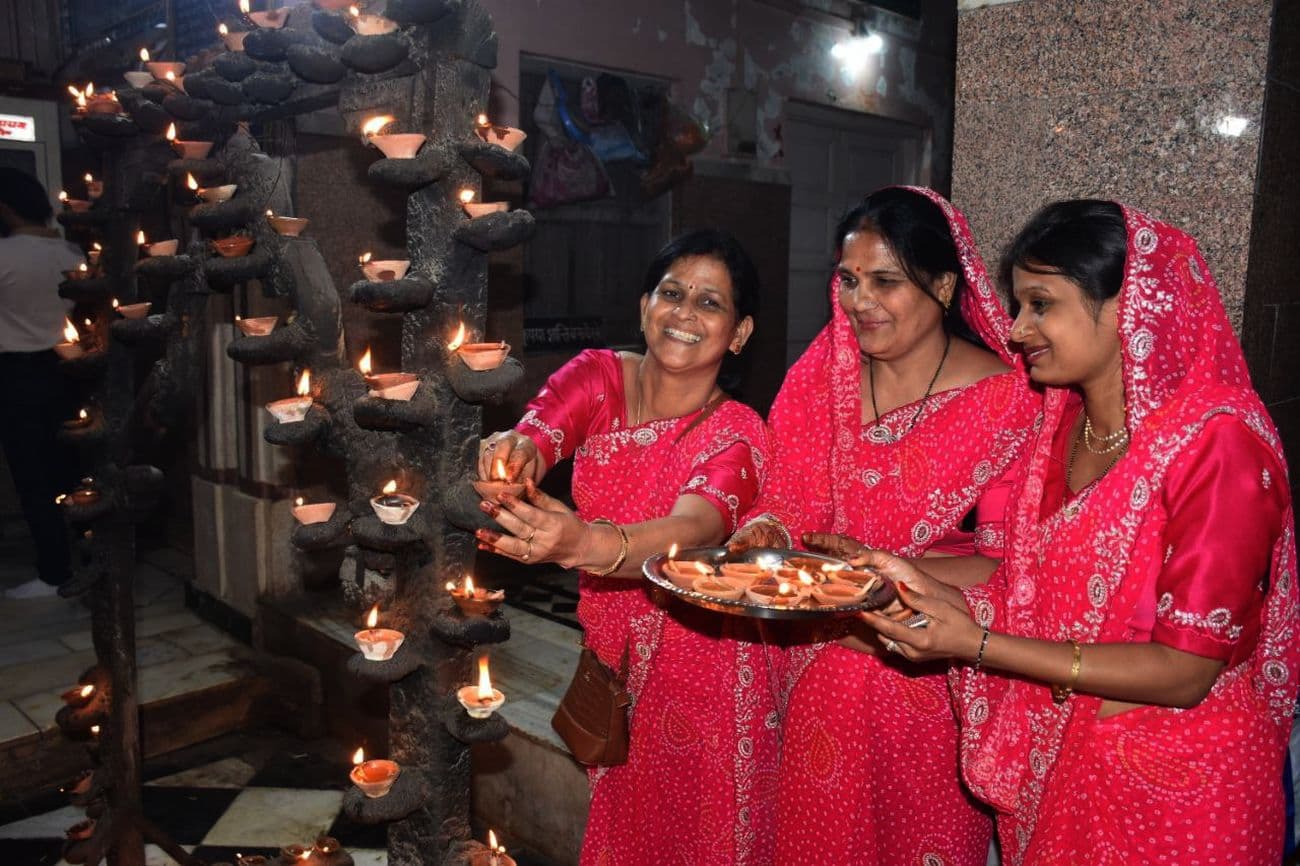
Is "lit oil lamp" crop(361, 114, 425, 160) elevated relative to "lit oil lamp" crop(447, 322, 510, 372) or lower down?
elevated

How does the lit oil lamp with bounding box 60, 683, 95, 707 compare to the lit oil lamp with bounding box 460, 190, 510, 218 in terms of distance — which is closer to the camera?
the lit oil lamp with bounding box 460, 190, 510, 218

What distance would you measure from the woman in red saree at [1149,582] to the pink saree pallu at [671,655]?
65 centimetres

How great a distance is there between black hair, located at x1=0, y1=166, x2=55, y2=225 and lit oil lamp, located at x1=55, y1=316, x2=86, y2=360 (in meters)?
3.16

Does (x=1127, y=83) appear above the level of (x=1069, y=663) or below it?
above

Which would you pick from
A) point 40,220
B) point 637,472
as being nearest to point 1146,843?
point 637,472

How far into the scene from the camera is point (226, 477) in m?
5.52

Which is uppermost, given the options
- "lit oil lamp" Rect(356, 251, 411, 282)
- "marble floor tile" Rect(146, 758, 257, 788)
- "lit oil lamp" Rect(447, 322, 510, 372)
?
"lit oil lamp" Rect(356, 251, 411, 282)

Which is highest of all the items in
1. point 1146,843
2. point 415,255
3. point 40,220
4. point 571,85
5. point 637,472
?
point 571,85

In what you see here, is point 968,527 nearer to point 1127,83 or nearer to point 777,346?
point 1127,83

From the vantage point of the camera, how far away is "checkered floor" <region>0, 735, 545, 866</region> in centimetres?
374

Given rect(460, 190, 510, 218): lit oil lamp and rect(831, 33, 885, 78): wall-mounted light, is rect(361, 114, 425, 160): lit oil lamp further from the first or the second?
rect(831, 33, 885, 78): wall-mounted light

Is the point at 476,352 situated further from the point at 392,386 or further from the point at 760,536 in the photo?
the point at 760,536

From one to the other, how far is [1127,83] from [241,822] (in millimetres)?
4279

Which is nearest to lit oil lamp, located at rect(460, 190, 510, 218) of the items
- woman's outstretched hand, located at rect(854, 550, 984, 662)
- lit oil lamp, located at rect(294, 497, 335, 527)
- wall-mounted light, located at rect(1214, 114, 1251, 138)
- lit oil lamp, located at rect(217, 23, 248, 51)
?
lit oil lamp, located at rect(294, 497, 335, 527)
